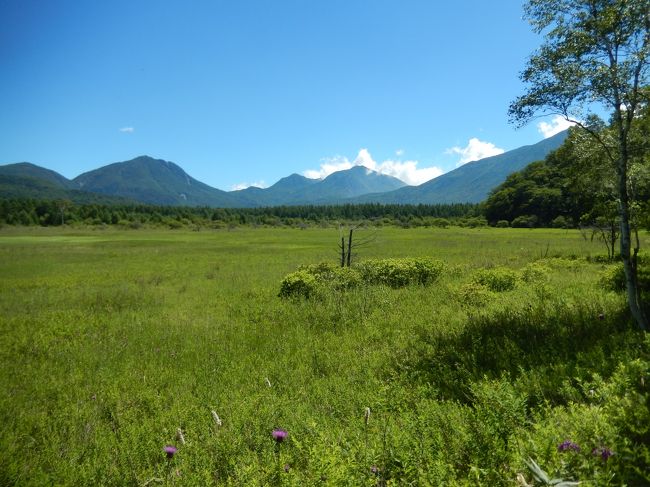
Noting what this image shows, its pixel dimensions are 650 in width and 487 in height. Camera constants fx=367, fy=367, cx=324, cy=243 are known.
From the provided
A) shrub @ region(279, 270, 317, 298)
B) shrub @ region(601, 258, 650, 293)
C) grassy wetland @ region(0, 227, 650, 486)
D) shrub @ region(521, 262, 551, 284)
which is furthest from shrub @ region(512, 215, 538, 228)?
shrub @ region(279, 270, 317, 298)

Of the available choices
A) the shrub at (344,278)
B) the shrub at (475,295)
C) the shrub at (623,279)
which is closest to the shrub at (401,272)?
the shrub at (344,278)

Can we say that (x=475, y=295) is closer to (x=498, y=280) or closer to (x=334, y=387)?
(x=498, y=280)

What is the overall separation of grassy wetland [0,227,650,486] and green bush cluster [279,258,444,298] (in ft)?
2.04

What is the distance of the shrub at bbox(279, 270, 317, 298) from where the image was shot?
14836mm

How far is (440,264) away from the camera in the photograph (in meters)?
17.7

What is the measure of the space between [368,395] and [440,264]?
1254cm

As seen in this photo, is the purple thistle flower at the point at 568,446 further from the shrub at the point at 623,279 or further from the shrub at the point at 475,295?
the shrub at the point at 475,295

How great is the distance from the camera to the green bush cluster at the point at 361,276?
15167mm

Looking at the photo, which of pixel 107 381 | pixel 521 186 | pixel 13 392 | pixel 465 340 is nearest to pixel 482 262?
pixel 465 340

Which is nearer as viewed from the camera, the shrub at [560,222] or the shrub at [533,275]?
the shrub at [533,275]

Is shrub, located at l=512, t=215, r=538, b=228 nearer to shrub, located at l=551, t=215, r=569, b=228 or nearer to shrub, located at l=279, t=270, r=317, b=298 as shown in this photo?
shrub, located at l=551, t=215, r=569, b=228

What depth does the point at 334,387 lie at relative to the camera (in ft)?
22.3

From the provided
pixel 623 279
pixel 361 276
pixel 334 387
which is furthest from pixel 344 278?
pixel 623 279

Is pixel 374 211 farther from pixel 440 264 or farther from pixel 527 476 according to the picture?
pixel 527 476
